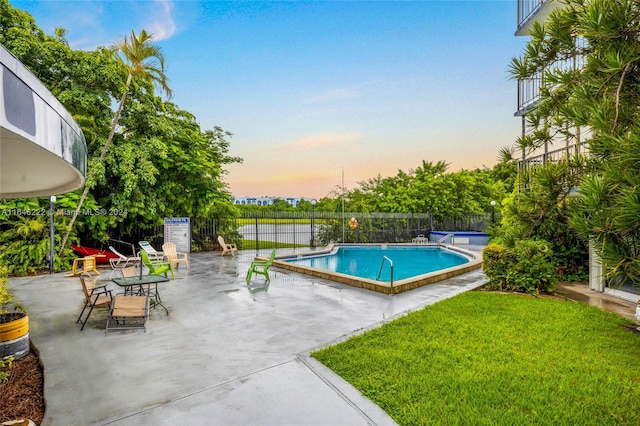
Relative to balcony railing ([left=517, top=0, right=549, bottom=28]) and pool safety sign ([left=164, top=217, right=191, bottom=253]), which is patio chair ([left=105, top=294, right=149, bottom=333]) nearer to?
pool safety sign ([left=164, top=217, right=191, bottom=253])

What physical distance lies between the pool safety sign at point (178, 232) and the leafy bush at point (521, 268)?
11.8 metres

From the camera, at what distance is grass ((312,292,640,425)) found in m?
2.83

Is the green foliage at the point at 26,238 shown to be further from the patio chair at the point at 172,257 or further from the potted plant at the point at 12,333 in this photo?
the potted plant at the point at 12,333

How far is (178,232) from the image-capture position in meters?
14.4

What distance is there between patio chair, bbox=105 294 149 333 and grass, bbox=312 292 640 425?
2.96 m

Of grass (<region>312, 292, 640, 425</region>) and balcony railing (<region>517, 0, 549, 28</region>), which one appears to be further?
balcony railing (<region>517, 0, 549, 28</region>)

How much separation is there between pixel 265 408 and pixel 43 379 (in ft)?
8.47

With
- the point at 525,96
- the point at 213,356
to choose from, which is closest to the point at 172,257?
the point at 213,356

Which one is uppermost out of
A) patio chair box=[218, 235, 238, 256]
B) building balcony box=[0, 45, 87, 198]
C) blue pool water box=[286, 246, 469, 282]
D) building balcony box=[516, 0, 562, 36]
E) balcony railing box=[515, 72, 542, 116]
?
building balcony box=[516, 0, 562, 36]

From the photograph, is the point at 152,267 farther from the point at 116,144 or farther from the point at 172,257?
the point at 116,144

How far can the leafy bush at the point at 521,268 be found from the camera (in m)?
7.11

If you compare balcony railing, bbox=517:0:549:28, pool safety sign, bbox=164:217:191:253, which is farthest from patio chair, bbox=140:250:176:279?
balcony railing, bbox=517:0:549:28

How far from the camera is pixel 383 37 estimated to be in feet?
43.5

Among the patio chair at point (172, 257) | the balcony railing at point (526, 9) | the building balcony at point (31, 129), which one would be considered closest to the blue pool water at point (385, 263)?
the patio chair at point (172, 257)
